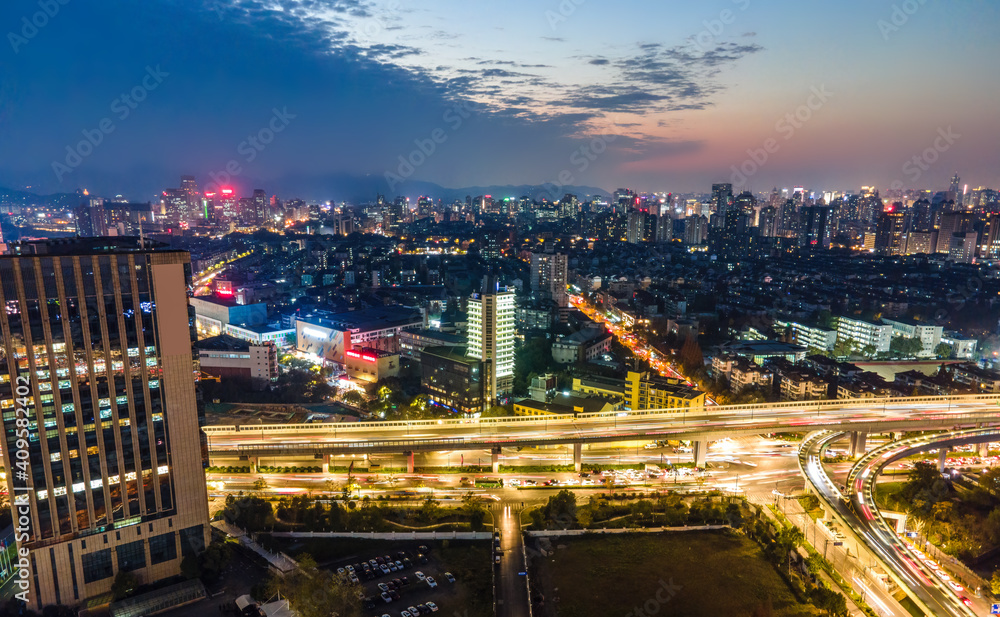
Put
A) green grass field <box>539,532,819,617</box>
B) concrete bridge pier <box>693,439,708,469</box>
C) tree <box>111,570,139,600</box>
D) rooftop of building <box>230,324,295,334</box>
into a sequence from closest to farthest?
tree <box>111,570,139,600</box>
green grass field <box>539,532,819,617</box>
concrete bridge pier <box>693,439,708,469</box>
rooftop of building <box>230,324,295,334</box>

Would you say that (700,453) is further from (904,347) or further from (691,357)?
(904,347)

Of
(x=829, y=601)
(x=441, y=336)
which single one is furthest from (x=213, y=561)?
(x=441, y=336)

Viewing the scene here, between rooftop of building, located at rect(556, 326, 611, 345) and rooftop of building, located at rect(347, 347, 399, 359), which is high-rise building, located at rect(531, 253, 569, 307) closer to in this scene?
rooftop of building, located at rect(556, 326, 611, 345)

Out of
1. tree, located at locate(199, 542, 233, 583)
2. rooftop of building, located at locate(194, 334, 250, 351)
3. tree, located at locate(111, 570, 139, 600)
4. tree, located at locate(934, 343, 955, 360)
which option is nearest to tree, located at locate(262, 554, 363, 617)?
tree, located at locate(199, 542, 233, 583)

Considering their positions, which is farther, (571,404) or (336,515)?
(571,404)

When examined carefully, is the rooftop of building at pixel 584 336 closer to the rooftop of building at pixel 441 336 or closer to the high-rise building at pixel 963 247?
the rooftop of building at pixel 441 336

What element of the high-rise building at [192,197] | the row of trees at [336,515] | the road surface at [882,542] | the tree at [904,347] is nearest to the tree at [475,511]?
the row of trees at [336,515]
